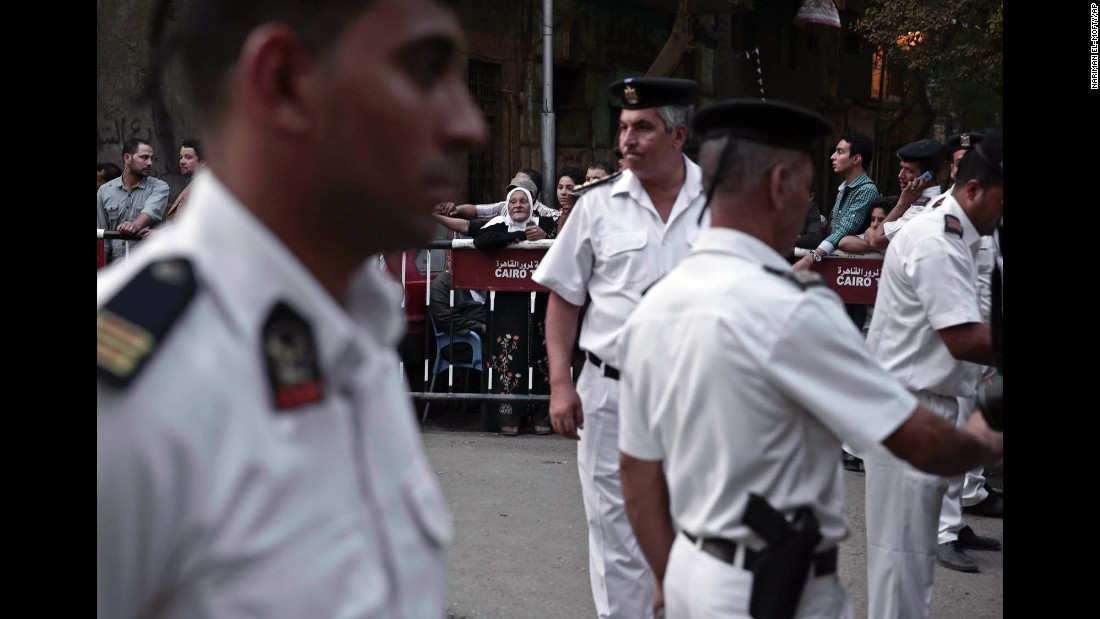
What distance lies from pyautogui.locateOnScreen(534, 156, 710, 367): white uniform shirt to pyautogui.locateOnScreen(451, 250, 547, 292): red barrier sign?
14.3ft

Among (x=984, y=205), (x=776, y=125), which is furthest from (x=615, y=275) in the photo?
(x=776, y=125)

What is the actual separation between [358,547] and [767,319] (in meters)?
1.54

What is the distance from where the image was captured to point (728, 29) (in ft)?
84.8

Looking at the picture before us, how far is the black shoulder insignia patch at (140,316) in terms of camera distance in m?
1.04

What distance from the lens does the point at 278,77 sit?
1.18 metres

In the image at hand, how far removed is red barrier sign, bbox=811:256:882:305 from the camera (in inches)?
341

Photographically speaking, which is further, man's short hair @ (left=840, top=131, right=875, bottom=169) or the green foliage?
the green foliage

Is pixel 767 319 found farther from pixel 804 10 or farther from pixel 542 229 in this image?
pixel 804 10

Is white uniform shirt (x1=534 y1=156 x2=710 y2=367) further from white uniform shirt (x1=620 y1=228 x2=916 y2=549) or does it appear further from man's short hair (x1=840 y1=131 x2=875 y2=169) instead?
man's short hair (x1=840 y1=131 x2=875 y2=169)

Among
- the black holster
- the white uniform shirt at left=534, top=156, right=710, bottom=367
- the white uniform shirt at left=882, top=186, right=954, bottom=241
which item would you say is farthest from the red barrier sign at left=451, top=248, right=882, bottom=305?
the black holster

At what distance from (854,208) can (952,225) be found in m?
4.78
